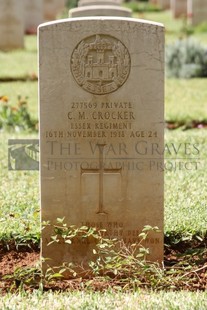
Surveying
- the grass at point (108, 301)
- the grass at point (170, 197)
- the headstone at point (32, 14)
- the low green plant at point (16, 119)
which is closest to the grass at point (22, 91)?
the low green plant at point (16, 119)

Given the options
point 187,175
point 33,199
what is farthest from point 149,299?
point 187,175

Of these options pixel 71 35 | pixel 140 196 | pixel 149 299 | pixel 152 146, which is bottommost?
pixel 149 299

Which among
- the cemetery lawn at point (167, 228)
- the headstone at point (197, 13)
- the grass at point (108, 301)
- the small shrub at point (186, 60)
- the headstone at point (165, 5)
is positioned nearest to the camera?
the grass at point (108, 301)

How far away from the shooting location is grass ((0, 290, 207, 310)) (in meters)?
3.81

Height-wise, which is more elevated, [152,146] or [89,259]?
[152,146]

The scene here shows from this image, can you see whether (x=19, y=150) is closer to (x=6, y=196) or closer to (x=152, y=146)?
(x=6, y=196)

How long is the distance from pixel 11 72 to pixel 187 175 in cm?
849

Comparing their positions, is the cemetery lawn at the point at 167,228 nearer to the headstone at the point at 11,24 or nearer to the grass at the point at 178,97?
the grass at the point at 178,97

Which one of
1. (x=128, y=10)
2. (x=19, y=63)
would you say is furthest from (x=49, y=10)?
(x=128, y=10)

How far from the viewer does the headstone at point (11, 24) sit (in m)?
17.4

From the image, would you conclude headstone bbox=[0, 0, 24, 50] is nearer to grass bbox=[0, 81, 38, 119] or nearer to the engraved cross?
grass bbox=[0, 81, 38, 119]

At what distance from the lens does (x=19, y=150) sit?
752cm

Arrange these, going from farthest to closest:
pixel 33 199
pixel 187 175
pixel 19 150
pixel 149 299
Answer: pixel 19 150 → pixel 187 175 → pixel 33 199 → pixel 149 299

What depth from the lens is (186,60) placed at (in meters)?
13.8
